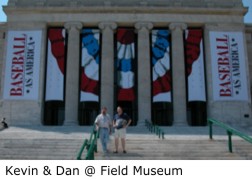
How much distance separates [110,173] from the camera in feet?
26.7

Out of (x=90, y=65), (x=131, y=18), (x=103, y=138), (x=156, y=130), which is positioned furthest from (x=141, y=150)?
(x=131, y=18)

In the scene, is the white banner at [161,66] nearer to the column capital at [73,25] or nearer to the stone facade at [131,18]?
the stone facade at [131,18]

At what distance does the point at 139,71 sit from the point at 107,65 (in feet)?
8.92

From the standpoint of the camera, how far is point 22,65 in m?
31.7

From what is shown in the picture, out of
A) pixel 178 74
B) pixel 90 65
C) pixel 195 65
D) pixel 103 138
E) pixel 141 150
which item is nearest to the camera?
pixel 103 138

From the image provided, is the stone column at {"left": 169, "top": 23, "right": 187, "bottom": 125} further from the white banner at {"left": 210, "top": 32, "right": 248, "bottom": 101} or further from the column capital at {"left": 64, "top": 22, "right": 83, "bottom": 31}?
the column capital at {"left": 64, "top": 22, "right": 83, "bottom": 31}

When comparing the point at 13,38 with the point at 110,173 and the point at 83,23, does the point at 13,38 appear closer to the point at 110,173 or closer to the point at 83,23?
the point at 83,23

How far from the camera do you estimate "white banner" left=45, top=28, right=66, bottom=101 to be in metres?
31.2

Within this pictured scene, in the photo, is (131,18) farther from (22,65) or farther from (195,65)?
(22,65)

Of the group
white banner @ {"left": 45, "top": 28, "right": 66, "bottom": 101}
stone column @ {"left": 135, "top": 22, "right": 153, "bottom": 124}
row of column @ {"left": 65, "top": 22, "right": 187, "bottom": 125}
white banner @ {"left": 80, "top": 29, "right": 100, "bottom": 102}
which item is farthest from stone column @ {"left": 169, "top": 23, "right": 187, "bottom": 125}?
white banner @ {"left": 45, "top": 28, "right": 66, "bottom": 101}

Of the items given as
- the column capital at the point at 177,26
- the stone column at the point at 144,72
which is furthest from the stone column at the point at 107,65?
the column capital at the point at 177,26

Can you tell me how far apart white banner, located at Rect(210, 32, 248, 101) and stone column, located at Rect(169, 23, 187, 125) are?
2.51 metres

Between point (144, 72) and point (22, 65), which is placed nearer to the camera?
point (22, 65)

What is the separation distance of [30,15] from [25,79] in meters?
5.98
